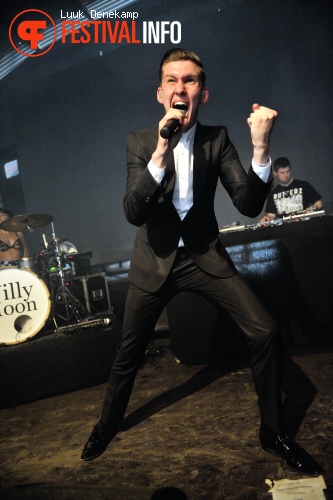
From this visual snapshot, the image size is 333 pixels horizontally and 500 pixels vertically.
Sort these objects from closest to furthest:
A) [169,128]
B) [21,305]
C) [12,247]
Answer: [169,128] → [21,305] → [12,247]

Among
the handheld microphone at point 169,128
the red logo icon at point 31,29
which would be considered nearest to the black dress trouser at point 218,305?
the handheld microphone at point 169,128

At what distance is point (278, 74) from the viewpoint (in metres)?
6.94

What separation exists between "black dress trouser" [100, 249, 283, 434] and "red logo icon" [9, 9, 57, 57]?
5.43 m

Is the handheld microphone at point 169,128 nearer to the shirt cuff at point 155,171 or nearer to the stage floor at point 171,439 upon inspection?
the shirt cuff at point 155,171

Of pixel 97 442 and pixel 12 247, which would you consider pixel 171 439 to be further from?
pixel 12 247

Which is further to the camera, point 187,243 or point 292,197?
point 292,197

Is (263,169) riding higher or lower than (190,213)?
higher

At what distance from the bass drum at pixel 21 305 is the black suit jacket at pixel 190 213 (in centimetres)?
174

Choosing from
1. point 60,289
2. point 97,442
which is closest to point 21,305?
point 60,289

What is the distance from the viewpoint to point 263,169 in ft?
5.35

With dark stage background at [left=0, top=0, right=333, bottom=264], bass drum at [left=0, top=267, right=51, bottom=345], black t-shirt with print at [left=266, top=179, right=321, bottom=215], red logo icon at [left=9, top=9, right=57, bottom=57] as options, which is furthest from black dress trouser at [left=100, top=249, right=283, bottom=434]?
dark stage background at [left=0, top=0, right=333, bottom=264]

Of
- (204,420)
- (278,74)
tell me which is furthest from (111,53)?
(204,420)

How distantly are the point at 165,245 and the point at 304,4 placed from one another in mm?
7087

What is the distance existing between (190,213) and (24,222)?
3.60 meters
